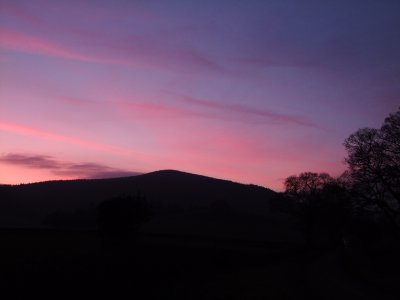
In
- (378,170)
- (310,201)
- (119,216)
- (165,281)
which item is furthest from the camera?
(310,201)

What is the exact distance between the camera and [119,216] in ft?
164

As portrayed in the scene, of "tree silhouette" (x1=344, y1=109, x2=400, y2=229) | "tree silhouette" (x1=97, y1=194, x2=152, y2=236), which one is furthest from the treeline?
"tree silhouette" (x1=97, y1=194, x2=152, y2=236)

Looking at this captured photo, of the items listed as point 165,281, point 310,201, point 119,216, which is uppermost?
point 310,201

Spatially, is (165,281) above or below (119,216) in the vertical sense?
below

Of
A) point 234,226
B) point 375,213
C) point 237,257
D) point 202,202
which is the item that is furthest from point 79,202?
point 375,213

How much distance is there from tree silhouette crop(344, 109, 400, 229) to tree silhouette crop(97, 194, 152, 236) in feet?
81.5

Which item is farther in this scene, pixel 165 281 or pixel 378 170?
pixel 378 170

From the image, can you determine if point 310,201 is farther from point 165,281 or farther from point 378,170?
point 165,281

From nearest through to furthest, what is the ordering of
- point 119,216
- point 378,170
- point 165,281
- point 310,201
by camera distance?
point 165,281, point 378,170, point 119,216, point 310,201

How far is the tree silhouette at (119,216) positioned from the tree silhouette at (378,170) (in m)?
24.8

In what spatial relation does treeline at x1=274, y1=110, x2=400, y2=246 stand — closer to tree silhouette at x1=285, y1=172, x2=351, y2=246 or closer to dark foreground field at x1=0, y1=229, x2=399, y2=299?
dark foreground field at x1=0, y1=229, x2=399, y2=299

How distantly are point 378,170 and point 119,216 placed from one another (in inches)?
1112

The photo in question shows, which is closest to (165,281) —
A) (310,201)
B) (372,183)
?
(372,183)

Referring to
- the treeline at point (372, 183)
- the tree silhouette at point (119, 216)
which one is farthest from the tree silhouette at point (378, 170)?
the tree silhouette at point (119, 216)
